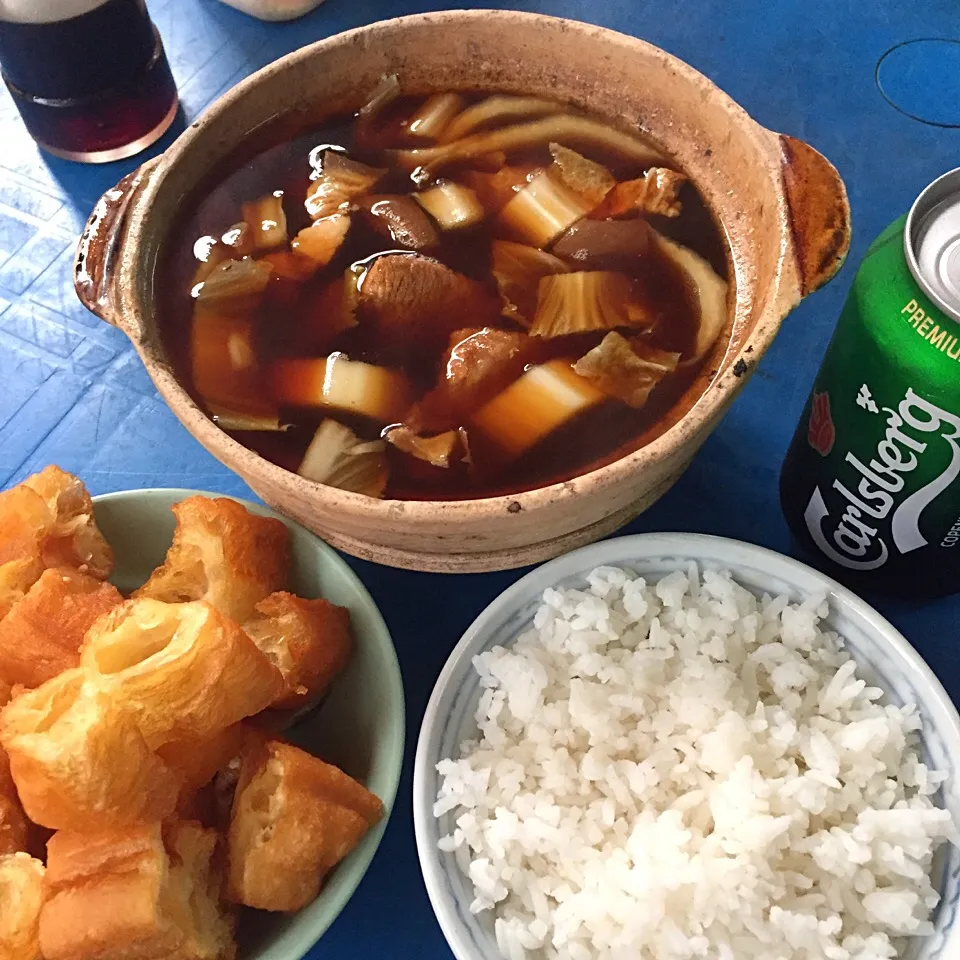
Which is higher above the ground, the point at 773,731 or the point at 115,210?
the point at 115,210

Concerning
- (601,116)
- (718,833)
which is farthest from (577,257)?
(718,833)

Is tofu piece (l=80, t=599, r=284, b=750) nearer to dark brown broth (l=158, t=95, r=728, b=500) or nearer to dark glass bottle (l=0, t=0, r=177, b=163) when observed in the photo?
dark brown broth (l=158, t=95, r=728, b=500)

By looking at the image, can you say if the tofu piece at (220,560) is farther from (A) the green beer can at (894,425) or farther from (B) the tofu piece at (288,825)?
(A) the green beer can at (894,425)

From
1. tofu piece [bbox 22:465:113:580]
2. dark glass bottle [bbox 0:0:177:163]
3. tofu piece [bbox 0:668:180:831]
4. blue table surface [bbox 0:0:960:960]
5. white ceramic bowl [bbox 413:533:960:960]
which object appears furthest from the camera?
dark glass bottle [bbox 0:0:177:163]

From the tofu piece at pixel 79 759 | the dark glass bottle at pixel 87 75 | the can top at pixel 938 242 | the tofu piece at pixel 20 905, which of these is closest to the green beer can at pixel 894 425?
the can top at pixel 938 242

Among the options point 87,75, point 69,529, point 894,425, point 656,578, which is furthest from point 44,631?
point 87,75

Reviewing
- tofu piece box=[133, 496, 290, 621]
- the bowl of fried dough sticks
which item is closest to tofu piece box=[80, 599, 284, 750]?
the bowl of fried dough sticks

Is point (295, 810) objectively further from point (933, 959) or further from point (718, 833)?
point (933, 959)
